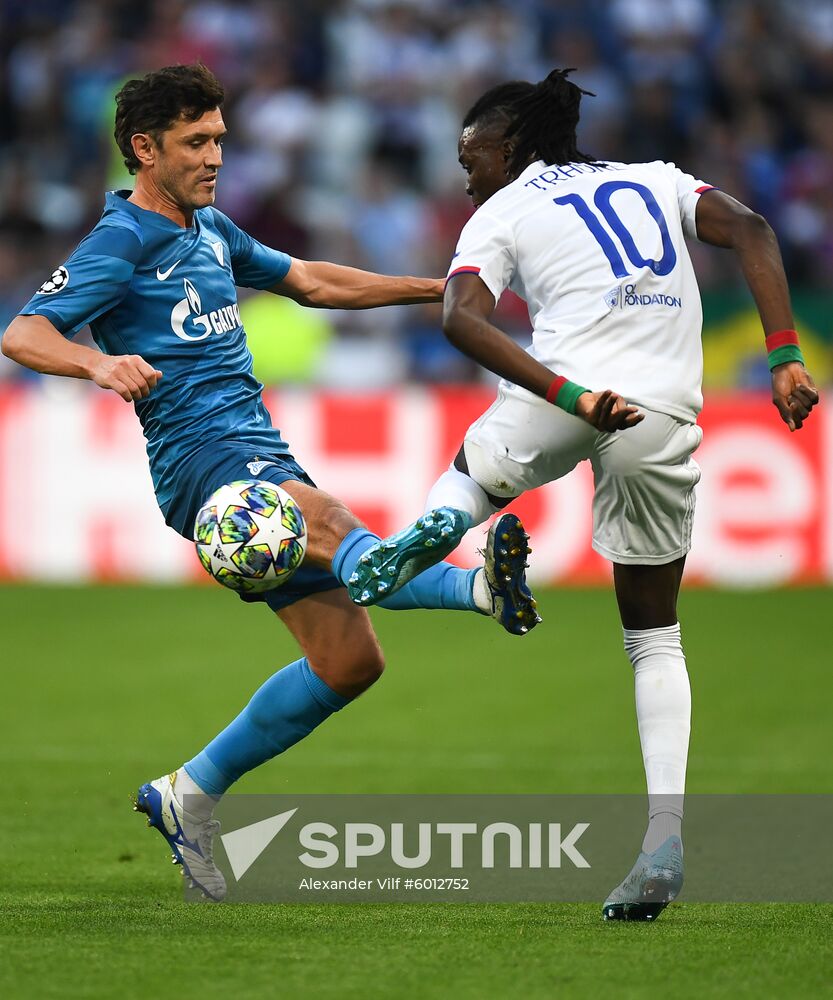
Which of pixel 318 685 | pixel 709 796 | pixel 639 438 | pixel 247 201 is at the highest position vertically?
pixel 247 201

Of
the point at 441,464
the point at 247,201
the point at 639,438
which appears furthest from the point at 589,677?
the point at 247,201

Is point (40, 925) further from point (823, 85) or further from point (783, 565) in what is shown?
point (823, 85)

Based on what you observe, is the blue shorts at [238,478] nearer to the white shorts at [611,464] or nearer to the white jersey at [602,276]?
the white shorts at [611,464]

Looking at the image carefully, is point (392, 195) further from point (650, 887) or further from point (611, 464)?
point (650, 887)

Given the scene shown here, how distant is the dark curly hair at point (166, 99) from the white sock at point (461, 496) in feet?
4.31

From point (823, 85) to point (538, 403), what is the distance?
1270 centimetres

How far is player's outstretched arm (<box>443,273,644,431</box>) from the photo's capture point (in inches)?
167

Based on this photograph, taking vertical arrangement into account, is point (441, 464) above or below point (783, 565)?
above

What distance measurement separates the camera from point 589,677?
966cm

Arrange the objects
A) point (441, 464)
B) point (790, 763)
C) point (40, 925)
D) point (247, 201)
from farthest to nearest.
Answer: point (247, 201) < point (441, 464) < point (790, 763) < point (40, 925)

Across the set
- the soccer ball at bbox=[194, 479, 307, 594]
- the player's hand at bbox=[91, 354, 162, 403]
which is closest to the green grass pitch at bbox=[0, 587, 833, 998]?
the soccer ball at bbox=[194, 479, 307, 594]

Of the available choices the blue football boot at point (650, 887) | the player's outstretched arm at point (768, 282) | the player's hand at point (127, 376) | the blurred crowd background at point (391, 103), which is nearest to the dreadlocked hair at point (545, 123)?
the player's outstretched arm at point (768, 282)

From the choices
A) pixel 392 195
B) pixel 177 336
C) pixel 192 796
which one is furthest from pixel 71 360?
pixel 392 195

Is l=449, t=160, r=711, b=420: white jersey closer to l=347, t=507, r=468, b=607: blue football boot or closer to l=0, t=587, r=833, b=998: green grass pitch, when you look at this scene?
l=347, t=507, r=468, b=607: blue football boot
